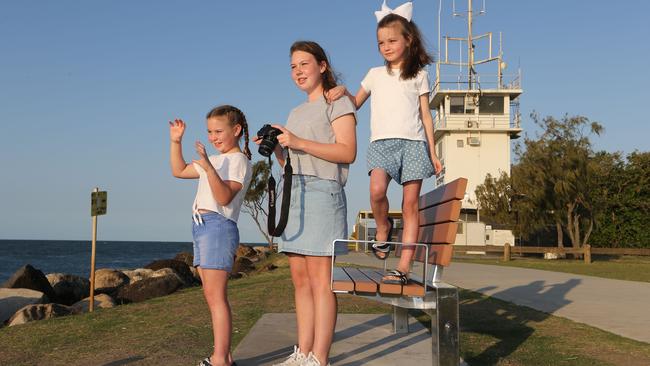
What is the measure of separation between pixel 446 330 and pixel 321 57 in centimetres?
175

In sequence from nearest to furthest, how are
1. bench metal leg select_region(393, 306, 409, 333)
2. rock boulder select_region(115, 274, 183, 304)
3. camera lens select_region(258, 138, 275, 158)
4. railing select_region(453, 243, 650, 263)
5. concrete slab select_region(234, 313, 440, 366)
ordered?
camera lens select_region(258, 138, 275, 158) < concrete slab select_region(234, 313, 440, 366) < bench metal leg select_region(393, 306, 409, 333) < rock boulder select_region(115, 274, 183, 304) < railing select_region(453, 243, 650, 263)

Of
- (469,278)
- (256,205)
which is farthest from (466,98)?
(469,278)

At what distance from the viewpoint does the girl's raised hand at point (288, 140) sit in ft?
11.7

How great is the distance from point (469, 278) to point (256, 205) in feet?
72.6

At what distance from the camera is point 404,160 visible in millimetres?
4527

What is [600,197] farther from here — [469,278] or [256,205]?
[469,278]

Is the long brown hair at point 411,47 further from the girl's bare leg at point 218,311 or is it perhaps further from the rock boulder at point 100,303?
the rock boulder at point 100,303

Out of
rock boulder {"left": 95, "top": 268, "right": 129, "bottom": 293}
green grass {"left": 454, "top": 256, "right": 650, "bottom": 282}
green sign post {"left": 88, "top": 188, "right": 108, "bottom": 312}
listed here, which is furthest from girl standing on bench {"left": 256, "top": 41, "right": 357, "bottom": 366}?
rock boulder {"left": 95, "top": 268, "right": 129, "bottom": 293}

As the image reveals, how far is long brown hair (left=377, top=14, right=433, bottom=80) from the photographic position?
4.58m

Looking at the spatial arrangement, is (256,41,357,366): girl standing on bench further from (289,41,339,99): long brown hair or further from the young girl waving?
the young girl waving

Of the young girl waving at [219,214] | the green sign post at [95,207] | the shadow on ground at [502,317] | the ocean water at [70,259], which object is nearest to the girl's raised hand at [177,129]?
the young girl waving at [219,214]

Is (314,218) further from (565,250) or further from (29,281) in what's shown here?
(565,250)

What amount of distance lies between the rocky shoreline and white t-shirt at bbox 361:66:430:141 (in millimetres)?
6644

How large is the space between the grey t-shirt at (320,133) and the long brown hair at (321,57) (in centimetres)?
12
